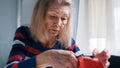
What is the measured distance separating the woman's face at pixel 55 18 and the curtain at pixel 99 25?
1020 mm

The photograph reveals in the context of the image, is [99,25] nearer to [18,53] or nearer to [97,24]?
[97,24]

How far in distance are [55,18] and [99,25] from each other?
108 centimetres

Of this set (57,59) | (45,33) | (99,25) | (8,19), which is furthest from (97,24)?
(57,59)

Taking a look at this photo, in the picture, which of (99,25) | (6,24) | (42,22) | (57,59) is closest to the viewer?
(57,59)

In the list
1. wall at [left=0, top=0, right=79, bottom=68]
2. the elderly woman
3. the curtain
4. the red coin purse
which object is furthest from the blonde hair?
the curtain

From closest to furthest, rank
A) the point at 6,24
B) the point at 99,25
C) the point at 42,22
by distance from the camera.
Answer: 1. the point at 42,22
2. the point at 6,24
3. the point at 99,25

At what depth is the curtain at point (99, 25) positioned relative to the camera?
Answer: 1757 millimetres

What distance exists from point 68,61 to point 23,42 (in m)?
0.36

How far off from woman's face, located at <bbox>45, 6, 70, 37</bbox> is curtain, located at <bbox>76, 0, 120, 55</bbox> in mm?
1020

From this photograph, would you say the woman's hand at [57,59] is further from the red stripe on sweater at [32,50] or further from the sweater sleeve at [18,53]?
the red stripe on sweater at [32,50]

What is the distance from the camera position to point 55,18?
809 mm

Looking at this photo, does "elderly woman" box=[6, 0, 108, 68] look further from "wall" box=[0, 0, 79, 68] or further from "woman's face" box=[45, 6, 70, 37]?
"wall" box=[0, 0, 79, 68]

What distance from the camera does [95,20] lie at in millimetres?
1831

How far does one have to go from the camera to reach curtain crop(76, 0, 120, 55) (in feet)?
5.76
